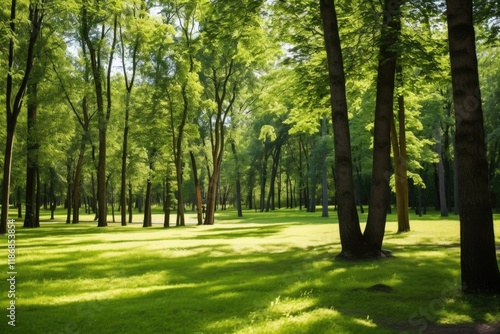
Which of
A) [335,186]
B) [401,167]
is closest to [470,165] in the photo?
[335,186]

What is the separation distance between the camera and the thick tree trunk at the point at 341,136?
12414 mm

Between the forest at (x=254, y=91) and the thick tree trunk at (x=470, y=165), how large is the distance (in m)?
0.02

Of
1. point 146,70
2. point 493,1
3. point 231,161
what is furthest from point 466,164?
point 231,161

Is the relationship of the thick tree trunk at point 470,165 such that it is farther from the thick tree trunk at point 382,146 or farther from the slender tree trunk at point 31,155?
the slender tree trunk at point 31,155

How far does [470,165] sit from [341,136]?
504 centimetres

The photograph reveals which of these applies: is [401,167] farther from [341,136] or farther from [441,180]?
[441,180]

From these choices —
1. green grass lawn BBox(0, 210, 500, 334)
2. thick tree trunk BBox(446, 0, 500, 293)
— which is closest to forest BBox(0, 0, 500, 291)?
thick tree trunk BBox(446, 0, 500, 293)

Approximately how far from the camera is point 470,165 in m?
7.73

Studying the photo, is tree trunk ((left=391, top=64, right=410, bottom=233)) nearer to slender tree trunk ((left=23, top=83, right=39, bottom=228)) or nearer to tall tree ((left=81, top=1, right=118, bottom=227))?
tall tree ((left=81, top=1, right=118, bottom=227))

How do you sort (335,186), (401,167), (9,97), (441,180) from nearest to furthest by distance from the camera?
(335,186), (401,167), (9,97), (441,180)

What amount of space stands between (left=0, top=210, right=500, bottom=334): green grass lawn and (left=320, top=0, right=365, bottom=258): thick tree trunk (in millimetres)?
1061

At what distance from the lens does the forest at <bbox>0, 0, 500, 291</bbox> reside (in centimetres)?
1245

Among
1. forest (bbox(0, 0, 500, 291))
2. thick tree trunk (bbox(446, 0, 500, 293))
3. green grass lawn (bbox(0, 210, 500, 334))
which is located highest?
forest (bbox(0, 0, 500, 291))

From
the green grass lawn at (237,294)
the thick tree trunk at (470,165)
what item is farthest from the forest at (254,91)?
the green grass lawn at (237,294)
